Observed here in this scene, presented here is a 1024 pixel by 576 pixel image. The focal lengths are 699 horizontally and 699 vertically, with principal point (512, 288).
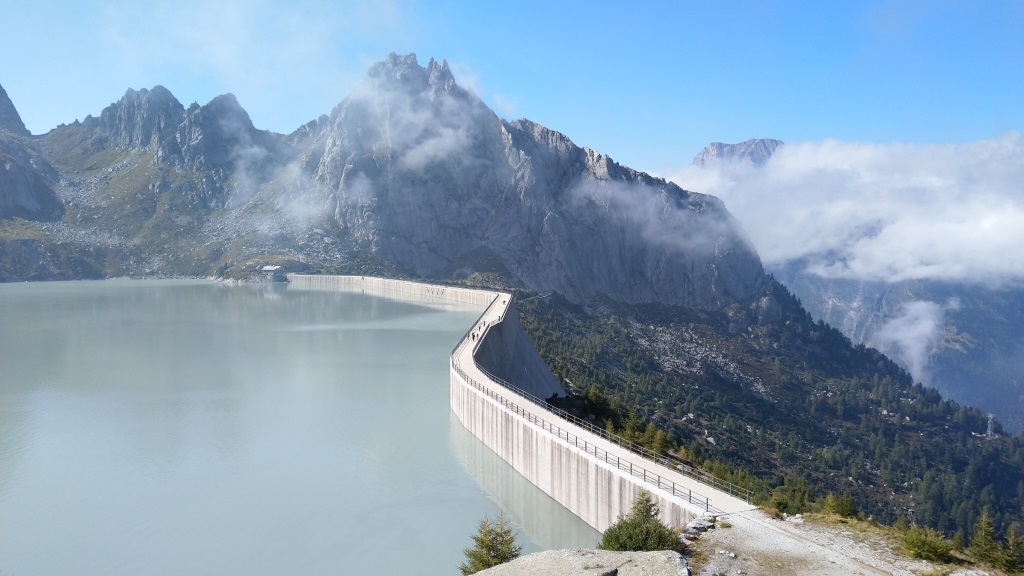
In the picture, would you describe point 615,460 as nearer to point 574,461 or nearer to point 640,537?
point 574,461

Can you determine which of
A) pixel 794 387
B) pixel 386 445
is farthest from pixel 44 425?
pixel 794 387

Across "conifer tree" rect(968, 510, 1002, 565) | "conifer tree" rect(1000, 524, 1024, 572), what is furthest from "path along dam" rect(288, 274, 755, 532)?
"conifer tree" rect(1000, 524, 1024, 572)

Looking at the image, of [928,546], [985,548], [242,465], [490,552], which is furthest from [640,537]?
[242,465]

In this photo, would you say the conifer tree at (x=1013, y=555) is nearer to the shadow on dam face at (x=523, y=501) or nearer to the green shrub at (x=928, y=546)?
the green shrub at (x=928, y=546)

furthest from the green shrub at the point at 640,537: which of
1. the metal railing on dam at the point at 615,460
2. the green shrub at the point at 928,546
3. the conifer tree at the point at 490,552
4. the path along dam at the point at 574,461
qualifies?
the green shrub at the point at 928,546

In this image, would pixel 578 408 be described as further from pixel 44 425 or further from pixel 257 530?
pixel 44 425

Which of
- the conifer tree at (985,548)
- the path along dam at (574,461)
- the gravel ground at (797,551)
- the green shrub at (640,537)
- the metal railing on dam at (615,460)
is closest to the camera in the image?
the gravel ground at (797,551)

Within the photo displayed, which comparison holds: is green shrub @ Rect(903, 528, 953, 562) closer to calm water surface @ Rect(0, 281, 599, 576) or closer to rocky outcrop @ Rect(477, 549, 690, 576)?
rocky outcrop @ Rect(477, 549, 690, 576)
